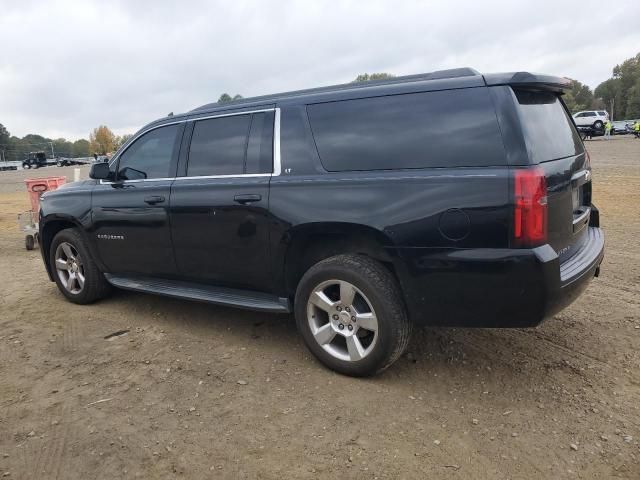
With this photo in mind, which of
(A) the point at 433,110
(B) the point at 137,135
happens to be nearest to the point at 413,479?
(A) the point at 433,110

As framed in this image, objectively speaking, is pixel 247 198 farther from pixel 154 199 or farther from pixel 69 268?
pixel 69 268

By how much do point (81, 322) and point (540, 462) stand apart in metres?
4.03

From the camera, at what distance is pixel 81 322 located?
4.91 meters

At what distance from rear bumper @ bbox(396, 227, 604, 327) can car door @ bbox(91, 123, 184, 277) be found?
2.25 meters

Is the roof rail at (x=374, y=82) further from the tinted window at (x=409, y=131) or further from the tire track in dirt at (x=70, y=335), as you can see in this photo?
the tire track in dirt at (x=70, y=335)

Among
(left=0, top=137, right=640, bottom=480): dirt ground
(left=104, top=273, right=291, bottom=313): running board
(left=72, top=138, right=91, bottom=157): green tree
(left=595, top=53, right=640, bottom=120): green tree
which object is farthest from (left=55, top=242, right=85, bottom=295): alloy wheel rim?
(left=72, top=138, right=91, bottom=157): green tree

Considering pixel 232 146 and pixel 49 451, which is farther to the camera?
pixel 232 146

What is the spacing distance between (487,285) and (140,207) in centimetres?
303

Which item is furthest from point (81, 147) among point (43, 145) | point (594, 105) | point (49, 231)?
point (49, 231)

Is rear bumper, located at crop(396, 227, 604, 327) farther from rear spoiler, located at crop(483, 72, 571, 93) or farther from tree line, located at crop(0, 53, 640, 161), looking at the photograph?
tree line, located at crop(0, 53, 640, 161)

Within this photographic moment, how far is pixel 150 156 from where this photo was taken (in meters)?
4.78

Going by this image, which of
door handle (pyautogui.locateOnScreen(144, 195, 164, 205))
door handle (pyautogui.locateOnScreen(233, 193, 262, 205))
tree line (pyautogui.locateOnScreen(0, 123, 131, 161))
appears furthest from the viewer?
tree line (pyautogui.locateOnScreen(0, 123, 131, 161))

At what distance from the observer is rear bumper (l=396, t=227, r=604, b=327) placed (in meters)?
2.94

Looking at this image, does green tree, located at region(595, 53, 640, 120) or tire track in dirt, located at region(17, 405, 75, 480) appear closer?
tire track in dirt, located at region(17, 405, 75, 480)
